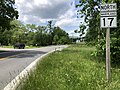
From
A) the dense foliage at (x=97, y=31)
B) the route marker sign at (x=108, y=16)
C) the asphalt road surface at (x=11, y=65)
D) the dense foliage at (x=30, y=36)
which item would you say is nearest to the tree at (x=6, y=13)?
the asphalt road surface at (x=11, y=65)

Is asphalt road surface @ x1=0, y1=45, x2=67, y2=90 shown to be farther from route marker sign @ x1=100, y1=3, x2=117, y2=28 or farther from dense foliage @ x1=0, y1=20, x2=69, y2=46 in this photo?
dense foliage @ x1=0, y1=20, x2=69, y2=46

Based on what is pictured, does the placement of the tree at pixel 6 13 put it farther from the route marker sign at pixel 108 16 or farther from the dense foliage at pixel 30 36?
the dense foliage at pixel 30 36

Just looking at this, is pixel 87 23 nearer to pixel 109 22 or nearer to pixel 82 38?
pixel 82 38

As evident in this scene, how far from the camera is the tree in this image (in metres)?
46.6

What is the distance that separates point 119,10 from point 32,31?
437 feet

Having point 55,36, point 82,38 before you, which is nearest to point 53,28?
point 55,36

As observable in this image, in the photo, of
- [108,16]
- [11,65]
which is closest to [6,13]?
[11,65]

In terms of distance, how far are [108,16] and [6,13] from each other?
3907 cm

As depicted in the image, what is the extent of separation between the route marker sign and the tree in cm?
3704

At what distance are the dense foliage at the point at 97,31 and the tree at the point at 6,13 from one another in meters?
25.8

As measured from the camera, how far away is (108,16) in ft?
33.4

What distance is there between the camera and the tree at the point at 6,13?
46.6 m

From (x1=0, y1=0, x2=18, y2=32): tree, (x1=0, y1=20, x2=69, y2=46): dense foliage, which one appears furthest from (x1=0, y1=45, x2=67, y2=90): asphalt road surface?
(x1=0, y1=20, x2=69, y2=46): dense foliage

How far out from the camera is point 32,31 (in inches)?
5871
